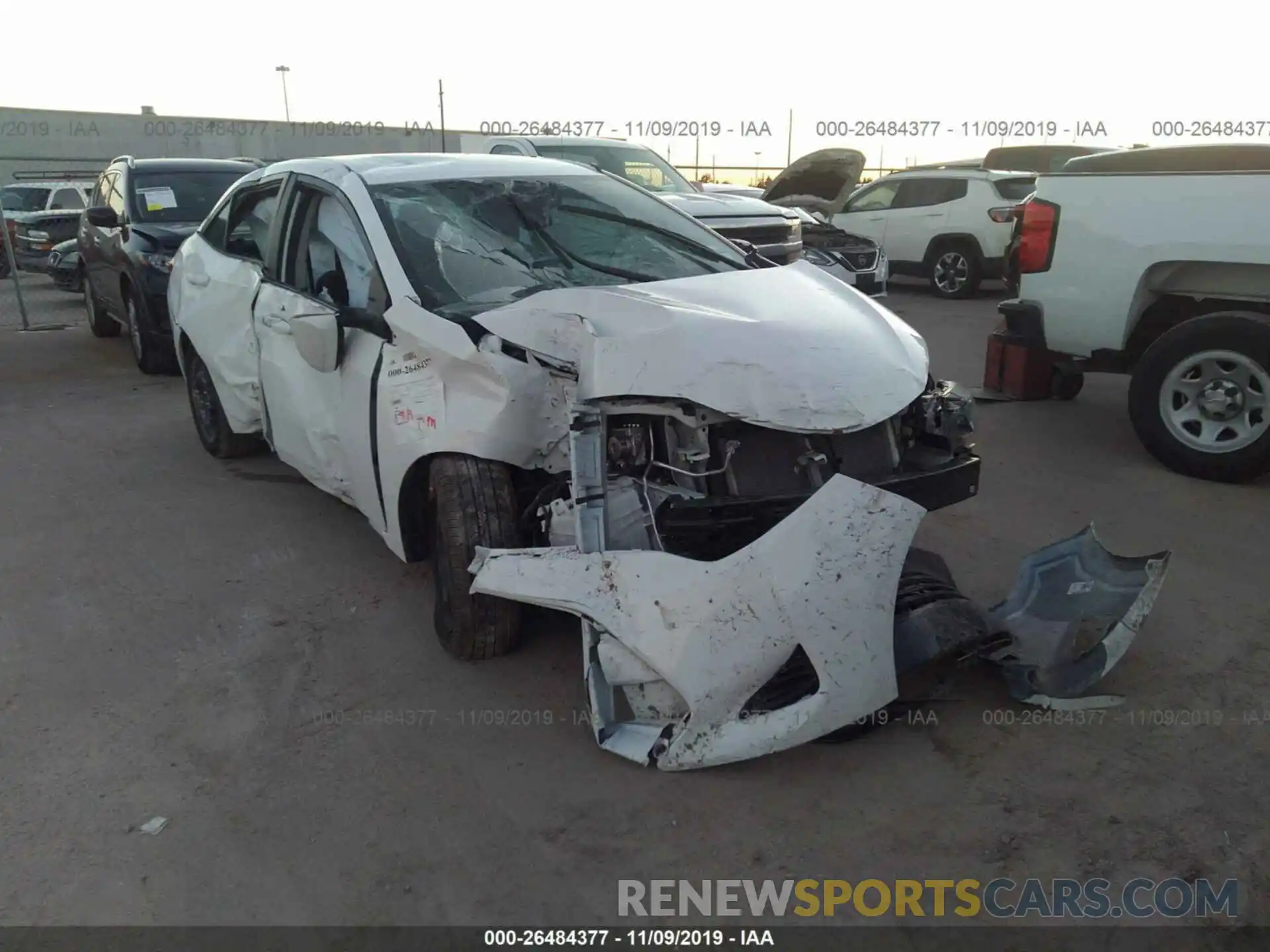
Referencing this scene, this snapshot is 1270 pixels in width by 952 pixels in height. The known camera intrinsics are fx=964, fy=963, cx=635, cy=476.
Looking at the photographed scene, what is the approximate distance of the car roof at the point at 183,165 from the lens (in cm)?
898

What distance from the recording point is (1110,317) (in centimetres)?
560

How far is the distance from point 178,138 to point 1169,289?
2616 cm

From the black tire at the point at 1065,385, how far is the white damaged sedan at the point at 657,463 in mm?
3455

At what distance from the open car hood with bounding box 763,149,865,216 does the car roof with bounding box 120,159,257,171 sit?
7237 mm

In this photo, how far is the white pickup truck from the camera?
16.6 feet

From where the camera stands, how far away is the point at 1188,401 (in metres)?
5.27

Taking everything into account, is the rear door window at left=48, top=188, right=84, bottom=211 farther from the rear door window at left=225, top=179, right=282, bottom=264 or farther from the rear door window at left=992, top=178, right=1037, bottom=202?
the rear door window at left=992, top=178, right=1037, bottom=202

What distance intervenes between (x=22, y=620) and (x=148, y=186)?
604 cm

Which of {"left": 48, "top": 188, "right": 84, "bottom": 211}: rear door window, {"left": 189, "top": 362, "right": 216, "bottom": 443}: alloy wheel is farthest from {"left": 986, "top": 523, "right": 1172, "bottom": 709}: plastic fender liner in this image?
{"left": 48, "top": 188, "right": 84, "bottom": 211}: rear door window

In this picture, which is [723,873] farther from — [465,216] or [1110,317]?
[1110,317]

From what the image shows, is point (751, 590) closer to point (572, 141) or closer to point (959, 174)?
point (572, 141)

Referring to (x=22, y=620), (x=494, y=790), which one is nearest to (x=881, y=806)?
(x=494, y=790)

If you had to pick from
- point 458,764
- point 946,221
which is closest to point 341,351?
point 458,764

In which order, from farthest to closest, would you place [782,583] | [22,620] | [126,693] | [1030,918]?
[22,620], [126,693], [782,583], [1030,918]
